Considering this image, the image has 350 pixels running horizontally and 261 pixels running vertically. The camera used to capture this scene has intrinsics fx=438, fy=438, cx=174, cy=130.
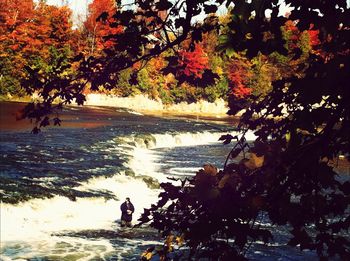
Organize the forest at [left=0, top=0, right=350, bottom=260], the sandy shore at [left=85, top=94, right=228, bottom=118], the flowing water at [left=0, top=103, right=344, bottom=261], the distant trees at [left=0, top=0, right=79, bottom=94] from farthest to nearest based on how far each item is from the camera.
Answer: the sandy shore at [left=85, top=94, right=228, bottom=118], the distant trees at [left=0, top=0, right=79, bottom=94], the flowing water at [left=0, top=103, right=344, bottom=261], the forest at [left=0, top=0, right=350, bottom=260]

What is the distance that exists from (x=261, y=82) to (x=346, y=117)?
58.2m

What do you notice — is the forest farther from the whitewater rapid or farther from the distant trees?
the distant trees

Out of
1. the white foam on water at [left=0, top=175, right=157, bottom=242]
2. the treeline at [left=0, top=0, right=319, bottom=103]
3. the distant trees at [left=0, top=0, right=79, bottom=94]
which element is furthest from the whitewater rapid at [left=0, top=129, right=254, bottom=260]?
the distant trees at [left=0, top=0, right=79, bottom=94]

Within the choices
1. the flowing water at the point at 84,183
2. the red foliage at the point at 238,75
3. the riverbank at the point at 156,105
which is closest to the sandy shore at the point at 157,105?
the riverbank at the point at 156,105

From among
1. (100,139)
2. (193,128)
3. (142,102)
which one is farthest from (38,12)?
(100,139)

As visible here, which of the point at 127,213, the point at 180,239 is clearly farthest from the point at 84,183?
the point at 180,239

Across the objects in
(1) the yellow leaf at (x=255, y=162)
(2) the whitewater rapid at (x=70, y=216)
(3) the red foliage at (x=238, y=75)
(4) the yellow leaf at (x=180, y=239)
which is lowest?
(2) the whitewater rapid at (x=70, y=216)

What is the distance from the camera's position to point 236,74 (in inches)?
2319

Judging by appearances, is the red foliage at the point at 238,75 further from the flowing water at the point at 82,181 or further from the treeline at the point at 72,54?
the flowing water at the point at 82,181

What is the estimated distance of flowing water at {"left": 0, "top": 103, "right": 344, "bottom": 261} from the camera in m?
11.2

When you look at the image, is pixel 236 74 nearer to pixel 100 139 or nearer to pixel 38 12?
pixel 38 12

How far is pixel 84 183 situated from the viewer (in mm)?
16406

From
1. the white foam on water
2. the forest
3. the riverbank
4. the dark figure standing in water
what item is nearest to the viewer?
the forest

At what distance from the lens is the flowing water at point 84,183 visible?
36.7 ft
